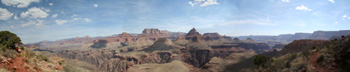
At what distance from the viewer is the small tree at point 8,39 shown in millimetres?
20219

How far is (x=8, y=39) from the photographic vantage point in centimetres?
2170

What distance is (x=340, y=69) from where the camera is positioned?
12.5 m

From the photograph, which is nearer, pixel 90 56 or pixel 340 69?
pixel 340 69

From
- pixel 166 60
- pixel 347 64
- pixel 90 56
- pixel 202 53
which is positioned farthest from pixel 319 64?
pixel 90 56

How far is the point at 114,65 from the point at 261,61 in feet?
395

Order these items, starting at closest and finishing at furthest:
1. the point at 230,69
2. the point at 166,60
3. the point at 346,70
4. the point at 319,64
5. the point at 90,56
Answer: the point at 346,70
the point at 319,64
the point at 230,69
the point at 166,60
the point at 90,56

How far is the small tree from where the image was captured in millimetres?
20219

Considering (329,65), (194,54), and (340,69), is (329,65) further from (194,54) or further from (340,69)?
(194,54)

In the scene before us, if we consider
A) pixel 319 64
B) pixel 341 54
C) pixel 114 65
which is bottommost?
pixel 114 65

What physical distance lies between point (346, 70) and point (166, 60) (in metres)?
140

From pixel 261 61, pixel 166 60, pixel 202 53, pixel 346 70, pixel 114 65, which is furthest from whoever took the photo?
pixel 202 53

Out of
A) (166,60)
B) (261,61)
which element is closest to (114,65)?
(166,60)

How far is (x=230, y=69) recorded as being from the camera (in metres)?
86.4

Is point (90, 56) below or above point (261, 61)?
below
